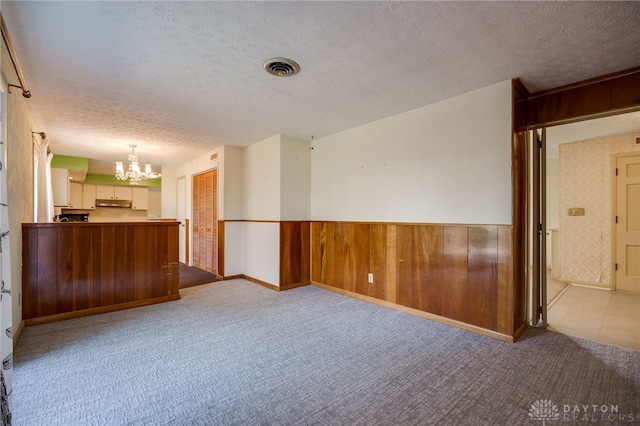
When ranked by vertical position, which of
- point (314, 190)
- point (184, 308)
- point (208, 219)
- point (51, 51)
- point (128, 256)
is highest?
point (51, 51)

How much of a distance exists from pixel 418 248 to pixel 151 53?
314cm

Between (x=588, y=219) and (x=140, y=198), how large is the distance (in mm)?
11049

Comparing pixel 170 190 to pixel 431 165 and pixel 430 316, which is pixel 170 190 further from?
pixel 430 316

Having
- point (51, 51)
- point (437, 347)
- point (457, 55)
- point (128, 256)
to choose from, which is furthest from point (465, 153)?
point (128, 256)

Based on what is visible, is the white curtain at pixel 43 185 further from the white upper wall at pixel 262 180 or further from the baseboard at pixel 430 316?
the baseboard at pixel 430 316

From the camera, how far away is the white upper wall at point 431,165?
274cm

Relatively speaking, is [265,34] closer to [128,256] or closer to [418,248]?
[418,248]

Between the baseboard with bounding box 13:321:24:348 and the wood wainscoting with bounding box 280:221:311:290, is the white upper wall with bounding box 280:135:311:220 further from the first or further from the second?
the baseboard with bounding box 13:321:24:348

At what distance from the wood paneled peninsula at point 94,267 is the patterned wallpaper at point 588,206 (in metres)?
6.39

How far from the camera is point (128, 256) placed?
11.8 feet

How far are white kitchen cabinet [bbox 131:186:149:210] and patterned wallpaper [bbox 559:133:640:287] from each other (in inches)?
420

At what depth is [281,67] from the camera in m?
2.40

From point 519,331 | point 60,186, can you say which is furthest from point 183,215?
point 519,331

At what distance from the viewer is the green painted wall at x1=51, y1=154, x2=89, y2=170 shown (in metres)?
5.89
